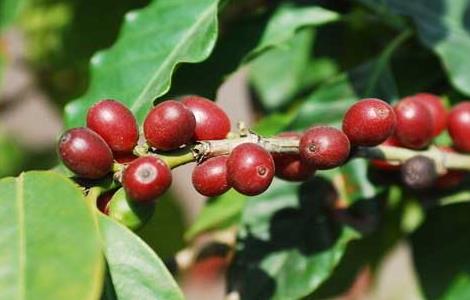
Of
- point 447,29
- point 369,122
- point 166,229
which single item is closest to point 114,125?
point 369,122

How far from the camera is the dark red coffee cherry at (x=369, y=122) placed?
1298 millimetres

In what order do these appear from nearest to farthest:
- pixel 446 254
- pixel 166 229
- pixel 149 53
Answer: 1. pixel 149 53
2. pixel 446 254
3. pixel 166 229

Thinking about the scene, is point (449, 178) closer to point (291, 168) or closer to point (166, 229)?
point (291, 168)

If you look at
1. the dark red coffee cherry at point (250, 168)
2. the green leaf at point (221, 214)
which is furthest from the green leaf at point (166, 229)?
the dark red coffee cherry at point (250, 168)

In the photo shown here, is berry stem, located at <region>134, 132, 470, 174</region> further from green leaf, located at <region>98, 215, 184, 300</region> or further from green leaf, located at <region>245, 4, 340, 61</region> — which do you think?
green leaf, located at <region>245, 4, 340, 61</region>

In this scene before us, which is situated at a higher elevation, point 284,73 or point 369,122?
point 369,122

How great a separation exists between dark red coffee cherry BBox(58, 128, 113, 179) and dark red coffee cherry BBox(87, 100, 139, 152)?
3 cm

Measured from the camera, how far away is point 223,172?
123 cm

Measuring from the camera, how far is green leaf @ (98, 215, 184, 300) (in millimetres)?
1229

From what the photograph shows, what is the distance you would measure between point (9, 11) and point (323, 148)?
1.05 m

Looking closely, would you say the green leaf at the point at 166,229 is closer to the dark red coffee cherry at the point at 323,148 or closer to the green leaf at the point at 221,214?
the green leaf at the point at 221,214

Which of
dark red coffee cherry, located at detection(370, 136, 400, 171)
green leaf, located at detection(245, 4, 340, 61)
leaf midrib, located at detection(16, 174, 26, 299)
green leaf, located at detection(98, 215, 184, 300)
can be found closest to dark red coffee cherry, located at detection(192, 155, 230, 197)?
green leaf, located at detection(98, 215, 184, 300)

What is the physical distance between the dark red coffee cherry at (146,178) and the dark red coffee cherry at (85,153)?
33 mm

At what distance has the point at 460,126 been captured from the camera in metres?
1.66
